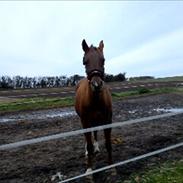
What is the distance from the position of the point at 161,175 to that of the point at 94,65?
2.15 m

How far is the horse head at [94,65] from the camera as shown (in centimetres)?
755

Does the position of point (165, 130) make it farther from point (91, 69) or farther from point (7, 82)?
point (7, 82)

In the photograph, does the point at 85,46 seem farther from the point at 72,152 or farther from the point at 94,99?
the point at 72,152

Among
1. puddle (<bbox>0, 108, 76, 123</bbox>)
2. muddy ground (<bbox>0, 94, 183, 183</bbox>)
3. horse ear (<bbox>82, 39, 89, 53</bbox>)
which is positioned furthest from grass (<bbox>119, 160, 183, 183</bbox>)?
puddle (<bbox>0, 108, 76, 123</bbox>)

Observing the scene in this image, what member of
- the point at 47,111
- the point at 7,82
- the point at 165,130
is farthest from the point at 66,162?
the point at 7,82

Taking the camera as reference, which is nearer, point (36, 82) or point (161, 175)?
point (161, 175)

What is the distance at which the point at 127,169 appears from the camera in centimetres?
841

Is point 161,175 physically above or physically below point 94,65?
below

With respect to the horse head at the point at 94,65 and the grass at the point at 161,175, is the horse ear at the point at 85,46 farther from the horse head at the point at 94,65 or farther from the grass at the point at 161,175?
the grass at the point at 161,175

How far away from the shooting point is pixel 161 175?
7832 mm

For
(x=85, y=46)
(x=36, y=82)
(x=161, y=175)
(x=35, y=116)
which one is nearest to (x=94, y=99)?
(x=85, y=46)

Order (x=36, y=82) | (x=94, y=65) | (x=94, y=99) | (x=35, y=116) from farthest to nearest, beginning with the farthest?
(x=36, y=82), (x=35, y=116), (x=94, y=99), (x=94, y=65)

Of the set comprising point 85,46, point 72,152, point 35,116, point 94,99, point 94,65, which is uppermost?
point 85,46

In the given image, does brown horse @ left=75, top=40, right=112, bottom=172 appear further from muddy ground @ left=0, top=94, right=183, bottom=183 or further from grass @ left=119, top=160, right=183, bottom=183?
grass @ left=119, top=160, right=183, bottom=183
